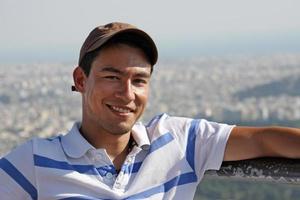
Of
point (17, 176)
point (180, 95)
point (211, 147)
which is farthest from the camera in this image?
point (180, 95)

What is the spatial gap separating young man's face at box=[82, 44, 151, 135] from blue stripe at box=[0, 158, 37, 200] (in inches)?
10.4

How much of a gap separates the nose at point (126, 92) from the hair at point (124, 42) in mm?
105

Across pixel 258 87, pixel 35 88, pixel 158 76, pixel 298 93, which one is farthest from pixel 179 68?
pixel 35 88

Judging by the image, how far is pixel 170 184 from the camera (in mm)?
2020

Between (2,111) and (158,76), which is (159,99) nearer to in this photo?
(2,111)

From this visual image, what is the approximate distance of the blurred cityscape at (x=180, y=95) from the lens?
94.6ft

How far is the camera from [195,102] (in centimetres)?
4422

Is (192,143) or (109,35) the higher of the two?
(109,35)

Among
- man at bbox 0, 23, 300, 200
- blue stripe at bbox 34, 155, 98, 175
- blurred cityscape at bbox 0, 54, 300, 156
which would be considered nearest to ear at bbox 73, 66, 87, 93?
man at bbox 0, 23, 300, 200

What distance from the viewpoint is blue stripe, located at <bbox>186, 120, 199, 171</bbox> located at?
2.07m

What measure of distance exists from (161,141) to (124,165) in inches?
5.8

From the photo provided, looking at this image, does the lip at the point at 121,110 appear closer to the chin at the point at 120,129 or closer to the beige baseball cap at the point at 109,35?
the chin at the point at 120,129

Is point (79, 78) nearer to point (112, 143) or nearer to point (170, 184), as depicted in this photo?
point (112, 143)

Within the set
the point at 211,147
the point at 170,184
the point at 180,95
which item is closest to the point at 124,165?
the point at 170,184
